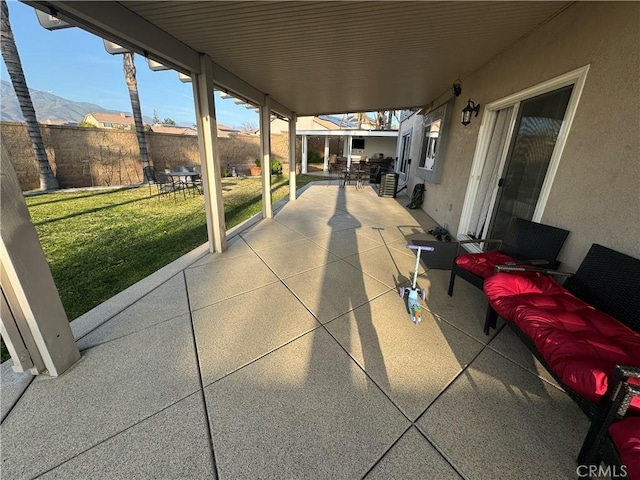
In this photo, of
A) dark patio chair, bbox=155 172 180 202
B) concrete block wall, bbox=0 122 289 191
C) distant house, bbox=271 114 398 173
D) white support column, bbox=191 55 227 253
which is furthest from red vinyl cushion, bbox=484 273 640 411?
distant house, bbox=271 114 398 173

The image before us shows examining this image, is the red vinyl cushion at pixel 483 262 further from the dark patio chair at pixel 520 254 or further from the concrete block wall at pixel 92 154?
the concrete block wall at pixel 92 154

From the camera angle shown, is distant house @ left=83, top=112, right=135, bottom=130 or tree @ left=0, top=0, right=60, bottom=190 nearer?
tree @ left=0, top=0, right=60, bottom=190

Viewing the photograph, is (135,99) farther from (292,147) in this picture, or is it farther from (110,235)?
(110,235)

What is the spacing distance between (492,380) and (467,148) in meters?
3.79

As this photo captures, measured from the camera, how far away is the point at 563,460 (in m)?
1.25

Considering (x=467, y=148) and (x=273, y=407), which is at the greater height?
(x=467, y=148)

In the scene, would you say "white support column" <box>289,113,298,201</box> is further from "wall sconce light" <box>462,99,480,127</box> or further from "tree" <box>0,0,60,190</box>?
"tree" <box>0,0,60,190</box>

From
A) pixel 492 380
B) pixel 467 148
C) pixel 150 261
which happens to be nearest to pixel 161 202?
pixel 150 261

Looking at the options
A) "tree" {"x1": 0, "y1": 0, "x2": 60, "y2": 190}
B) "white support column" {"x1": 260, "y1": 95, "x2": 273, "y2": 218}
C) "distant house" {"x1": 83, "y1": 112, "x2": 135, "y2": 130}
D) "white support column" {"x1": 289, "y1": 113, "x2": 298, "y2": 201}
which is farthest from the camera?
"distant house" {"x1": 83, "y1": 112, "x2": 135, "y2": 130}

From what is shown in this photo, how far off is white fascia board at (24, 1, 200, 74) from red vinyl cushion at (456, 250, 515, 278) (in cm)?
371

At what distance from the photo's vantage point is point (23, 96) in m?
7.23

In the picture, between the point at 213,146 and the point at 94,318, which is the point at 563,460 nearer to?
the point at 94,318

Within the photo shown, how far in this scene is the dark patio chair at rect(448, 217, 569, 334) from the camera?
220 centimetres

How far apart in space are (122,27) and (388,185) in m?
7.74
